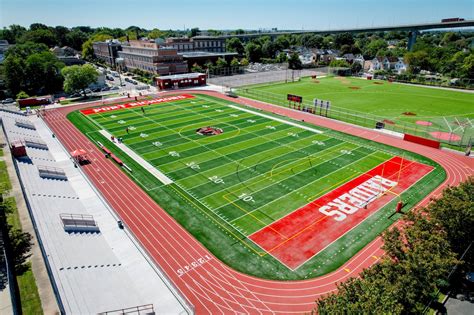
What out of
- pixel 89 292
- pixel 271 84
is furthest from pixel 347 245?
pixel 271 84

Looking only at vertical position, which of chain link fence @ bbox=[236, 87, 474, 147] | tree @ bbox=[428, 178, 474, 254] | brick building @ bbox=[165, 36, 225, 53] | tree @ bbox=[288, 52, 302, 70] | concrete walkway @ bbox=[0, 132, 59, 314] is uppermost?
brick building @ bbox=[165, 36, 225, 53]

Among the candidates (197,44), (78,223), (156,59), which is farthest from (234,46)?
(78,223)

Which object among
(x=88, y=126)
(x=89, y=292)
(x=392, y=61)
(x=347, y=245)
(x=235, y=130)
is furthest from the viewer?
(x=392, y=61)

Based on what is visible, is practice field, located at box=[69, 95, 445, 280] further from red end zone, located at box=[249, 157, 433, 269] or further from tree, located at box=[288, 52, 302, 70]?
tree, located at box=[288, 52, 302, 70]

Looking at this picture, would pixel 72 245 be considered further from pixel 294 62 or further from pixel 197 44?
pixel 197 44

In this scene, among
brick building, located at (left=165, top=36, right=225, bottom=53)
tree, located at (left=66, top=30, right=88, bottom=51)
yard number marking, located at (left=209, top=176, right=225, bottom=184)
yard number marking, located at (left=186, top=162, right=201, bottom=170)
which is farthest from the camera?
tree, located at (left=66, top=30, right=88, bottom=51)

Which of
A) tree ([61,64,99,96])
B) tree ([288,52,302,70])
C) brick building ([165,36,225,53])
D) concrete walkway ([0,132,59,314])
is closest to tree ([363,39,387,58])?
tree ([288,52,302,70])

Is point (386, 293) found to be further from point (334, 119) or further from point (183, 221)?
point (334, 119)
